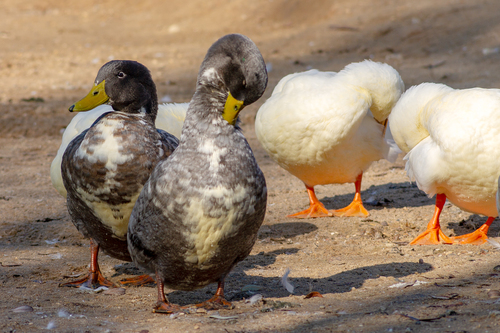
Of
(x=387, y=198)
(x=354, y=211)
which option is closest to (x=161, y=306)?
(x=354, y=211)

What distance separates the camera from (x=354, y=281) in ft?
12.3

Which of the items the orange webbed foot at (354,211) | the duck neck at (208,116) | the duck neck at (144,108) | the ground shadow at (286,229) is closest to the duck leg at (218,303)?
the duck neck at (208,116)

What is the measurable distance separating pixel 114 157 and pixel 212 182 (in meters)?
0.83

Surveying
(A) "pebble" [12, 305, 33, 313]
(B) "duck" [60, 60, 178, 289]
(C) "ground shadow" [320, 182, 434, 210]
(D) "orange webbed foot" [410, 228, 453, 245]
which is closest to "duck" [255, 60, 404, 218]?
(C) "ground shadow" [320, 182, 434, 210]

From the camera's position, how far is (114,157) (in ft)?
11.3

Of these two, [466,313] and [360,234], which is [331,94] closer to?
[360,234]

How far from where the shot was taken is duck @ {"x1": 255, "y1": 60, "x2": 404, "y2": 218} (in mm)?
5098

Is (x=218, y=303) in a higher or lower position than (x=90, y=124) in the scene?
lower

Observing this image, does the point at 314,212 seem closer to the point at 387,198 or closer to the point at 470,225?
the point at 387,198

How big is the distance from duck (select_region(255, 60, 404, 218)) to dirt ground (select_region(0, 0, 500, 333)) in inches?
20.7

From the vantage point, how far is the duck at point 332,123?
5098mm

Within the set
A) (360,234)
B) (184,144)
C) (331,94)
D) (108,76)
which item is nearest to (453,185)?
(360,234)

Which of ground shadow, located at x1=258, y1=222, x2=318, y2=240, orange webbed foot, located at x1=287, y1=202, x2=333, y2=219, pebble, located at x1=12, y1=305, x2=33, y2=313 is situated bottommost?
ground shadow, located at x1=258, y1=222, x2=318, y2=240

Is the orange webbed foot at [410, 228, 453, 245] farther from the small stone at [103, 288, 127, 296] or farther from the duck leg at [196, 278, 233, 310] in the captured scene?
the small stone at [103, 288, 127, 296]
